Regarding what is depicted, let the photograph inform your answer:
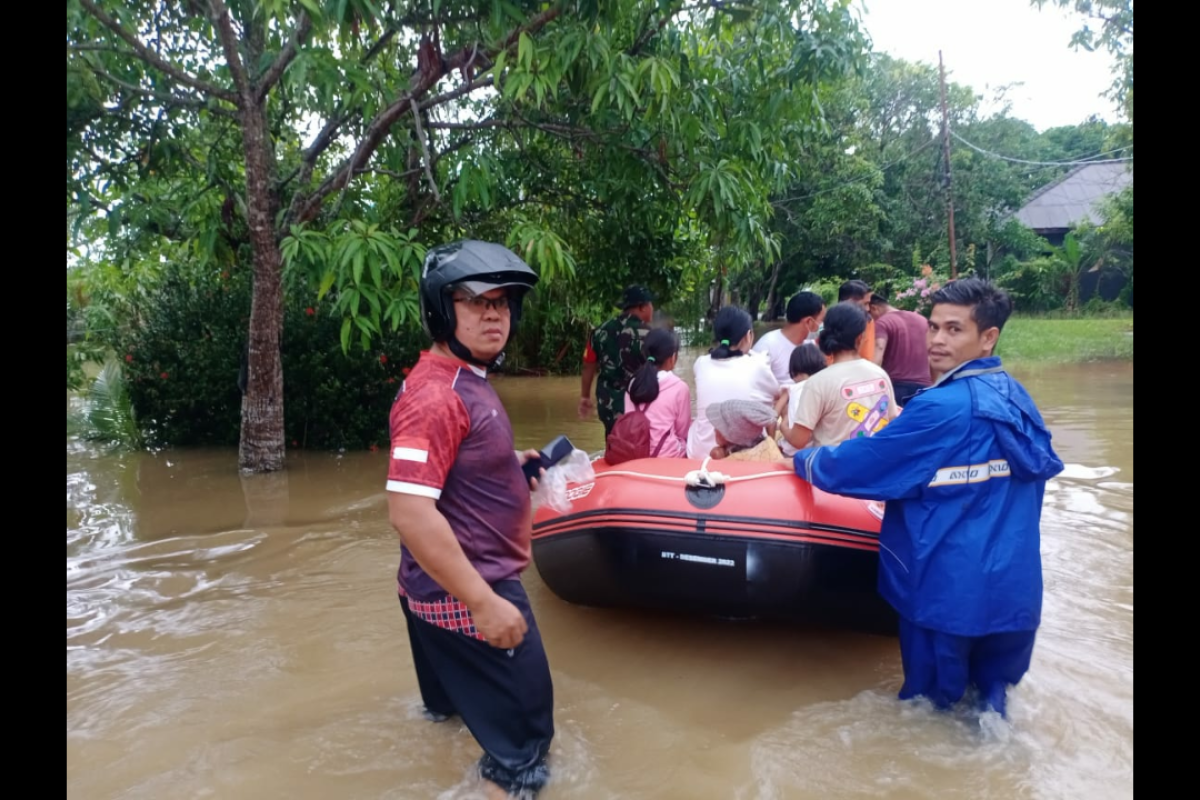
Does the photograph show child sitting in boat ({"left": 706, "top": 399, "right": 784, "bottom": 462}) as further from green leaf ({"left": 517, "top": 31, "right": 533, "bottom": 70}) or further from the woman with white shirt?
green leaf ({"left": 517, "top": 31, "right": 533, "bottom": 70})

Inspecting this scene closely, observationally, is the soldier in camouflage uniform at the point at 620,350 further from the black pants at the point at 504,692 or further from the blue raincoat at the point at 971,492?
the black pants at the point at 504,692

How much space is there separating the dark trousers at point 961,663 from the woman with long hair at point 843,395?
867mm

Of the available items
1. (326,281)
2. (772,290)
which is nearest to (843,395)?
(326,281)

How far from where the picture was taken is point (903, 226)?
22172 mm

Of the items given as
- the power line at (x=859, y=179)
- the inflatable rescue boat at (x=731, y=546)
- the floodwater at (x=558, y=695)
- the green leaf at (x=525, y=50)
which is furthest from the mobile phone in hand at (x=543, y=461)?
the power line at (x=859, y=179)

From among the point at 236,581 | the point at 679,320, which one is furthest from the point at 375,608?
the point at 679,320

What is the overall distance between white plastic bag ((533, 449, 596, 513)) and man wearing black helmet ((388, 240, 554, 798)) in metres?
0.25

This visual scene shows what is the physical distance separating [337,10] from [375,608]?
9.75 ft

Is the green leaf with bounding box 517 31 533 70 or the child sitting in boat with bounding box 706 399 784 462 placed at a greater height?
the green leaf with bounding box 517 31 533 70

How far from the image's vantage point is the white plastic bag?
2639mm

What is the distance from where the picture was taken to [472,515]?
222 centimetres

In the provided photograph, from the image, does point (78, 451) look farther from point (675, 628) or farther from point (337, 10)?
point (675, 628)

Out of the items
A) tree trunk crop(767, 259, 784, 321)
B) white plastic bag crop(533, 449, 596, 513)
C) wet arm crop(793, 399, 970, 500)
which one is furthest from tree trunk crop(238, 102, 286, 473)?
tree trunk crop(767, 259, 784, 321)

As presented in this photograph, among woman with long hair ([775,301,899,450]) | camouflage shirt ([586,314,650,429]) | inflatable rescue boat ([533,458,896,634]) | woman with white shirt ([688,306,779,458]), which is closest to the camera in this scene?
inflatable rescue boat ([533,458,896,634])
